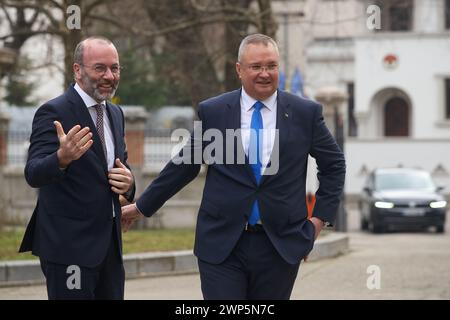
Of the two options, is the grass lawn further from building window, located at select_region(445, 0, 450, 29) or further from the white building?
building window, located at select_region(445, 0, 450, 29)

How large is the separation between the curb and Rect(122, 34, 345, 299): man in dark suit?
727 cm

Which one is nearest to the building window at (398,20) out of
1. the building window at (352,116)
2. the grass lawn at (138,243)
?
the building window at (352,116)

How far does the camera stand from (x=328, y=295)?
12.6m

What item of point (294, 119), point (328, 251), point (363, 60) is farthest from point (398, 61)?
point (294, 119)

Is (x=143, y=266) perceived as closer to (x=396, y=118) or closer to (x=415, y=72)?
(x=415, y=72)

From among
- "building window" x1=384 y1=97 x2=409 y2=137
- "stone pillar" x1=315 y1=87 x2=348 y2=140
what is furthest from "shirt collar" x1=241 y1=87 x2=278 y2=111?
"building window" x1=384 y1=97 x2=409 y2=137

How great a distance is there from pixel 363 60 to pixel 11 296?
38830 mm

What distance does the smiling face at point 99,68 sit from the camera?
21.9 feet

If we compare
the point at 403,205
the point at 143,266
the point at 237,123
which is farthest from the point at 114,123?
the point at 403,205

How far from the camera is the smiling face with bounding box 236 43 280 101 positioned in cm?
655

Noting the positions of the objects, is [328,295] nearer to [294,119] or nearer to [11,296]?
[11,296]

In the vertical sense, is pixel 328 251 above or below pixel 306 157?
below

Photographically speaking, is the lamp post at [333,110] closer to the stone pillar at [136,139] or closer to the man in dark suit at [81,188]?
the stone pillar at [136,139]
